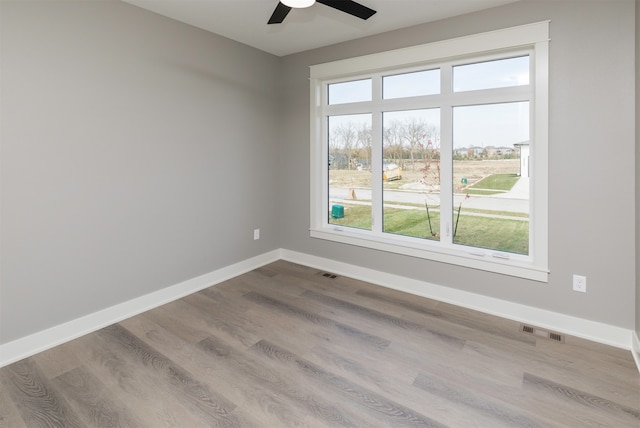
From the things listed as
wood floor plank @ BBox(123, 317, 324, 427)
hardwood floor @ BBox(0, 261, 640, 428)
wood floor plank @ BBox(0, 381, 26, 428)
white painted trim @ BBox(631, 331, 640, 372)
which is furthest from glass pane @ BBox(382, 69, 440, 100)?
wood floor plank @ BBox(0, 381, 26, 428)

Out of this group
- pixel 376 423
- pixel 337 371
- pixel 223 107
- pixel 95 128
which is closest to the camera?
pixel 376 423

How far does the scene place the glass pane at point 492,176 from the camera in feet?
9.45

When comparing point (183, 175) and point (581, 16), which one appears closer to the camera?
point (581, 16)

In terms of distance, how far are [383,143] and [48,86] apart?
115 inches

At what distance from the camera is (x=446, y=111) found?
318 cm

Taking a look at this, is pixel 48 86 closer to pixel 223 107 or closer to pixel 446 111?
pixel 223 107

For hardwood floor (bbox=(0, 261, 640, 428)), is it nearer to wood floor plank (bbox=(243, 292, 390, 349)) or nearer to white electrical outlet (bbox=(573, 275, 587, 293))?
wood floor plank (bbox=(243, 292, 390, 349))

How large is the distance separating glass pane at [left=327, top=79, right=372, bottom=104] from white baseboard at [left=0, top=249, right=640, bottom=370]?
191cm

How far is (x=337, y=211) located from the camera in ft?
13.6

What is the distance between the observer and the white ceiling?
2758 mm

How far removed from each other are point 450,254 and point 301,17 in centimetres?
261

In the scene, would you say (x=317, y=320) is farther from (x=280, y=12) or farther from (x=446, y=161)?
(x=280, y=12)

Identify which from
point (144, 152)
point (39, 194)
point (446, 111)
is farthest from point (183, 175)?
Result: point (446, 111)

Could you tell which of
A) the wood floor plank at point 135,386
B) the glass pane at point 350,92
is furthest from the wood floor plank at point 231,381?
the glass pane at point 350,92
